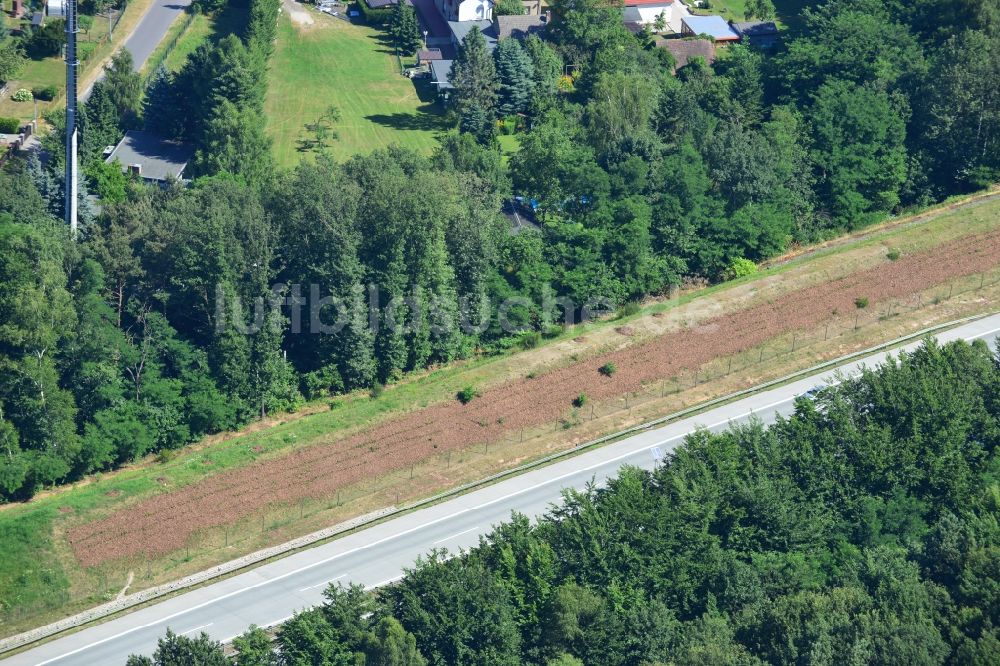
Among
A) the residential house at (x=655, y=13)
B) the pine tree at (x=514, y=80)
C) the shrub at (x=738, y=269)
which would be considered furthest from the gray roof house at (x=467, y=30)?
the shrub at (x=738, y=269)

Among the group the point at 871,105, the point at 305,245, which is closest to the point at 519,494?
the point at 305,245

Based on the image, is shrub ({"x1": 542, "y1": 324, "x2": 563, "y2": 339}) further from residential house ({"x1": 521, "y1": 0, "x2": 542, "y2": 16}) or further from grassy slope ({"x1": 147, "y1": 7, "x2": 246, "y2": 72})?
residential house ({"x1": 521, "y1": 0, "x2": 542, "y2": 16})

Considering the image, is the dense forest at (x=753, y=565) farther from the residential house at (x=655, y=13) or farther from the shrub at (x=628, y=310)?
the residential house at (x=655, y=13)

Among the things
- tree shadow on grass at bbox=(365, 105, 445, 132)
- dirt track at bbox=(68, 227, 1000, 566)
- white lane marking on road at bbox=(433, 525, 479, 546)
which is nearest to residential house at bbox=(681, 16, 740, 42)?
tree shadow on grass at bbox=(365, 105, 445, 132)

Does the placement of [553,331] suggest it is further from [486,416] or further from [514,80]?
[514,80]

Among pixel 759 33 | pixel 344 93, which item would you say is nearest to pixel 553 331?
pixel 344 93
